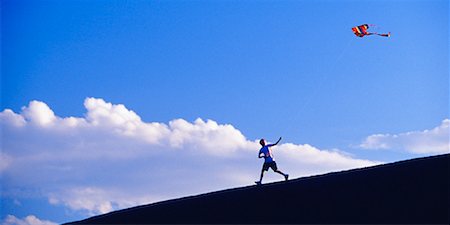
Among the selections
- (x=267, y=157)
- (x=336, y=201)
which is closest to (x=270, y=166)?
(x=267, y=157)

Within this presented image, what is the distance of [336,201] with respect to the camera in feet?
37.1

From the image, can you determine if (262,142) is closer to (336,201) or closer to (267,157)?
(267,157)

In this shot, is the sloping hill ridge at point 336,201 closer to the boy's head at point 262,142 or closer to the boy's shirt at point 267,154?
the boy's shirt at point 267,154

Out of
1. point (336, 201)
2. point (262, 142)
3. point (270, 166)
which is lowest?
point (336, 201)

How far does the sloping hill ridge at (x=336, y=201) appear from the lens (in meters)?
10.0

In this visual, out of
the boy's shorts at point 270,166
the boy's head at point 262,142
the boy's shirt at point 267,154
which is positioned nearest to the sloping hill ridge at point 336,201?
the boy's shorts at point 270,166

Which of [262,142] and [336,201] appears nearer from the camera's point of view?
[336,201]

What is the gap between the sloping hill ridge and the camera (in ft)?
32.9

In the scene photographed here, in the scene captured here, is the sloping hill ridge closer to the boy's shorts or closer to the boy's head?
the boy's shorts

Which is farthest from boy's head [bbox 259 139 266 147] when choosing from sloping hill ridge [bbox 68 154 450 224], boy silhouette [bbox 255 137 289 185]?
sloping hill ridge [bbox 68 154 450 224]

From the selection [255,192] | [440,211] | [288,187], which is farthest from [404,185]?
[255,192]

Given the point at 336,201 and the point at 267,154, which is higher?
the point at 267,154

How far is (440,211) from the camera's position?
31.0 ft

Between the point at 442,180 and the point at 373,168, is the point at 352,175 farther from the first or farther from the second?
the point at 442,180
